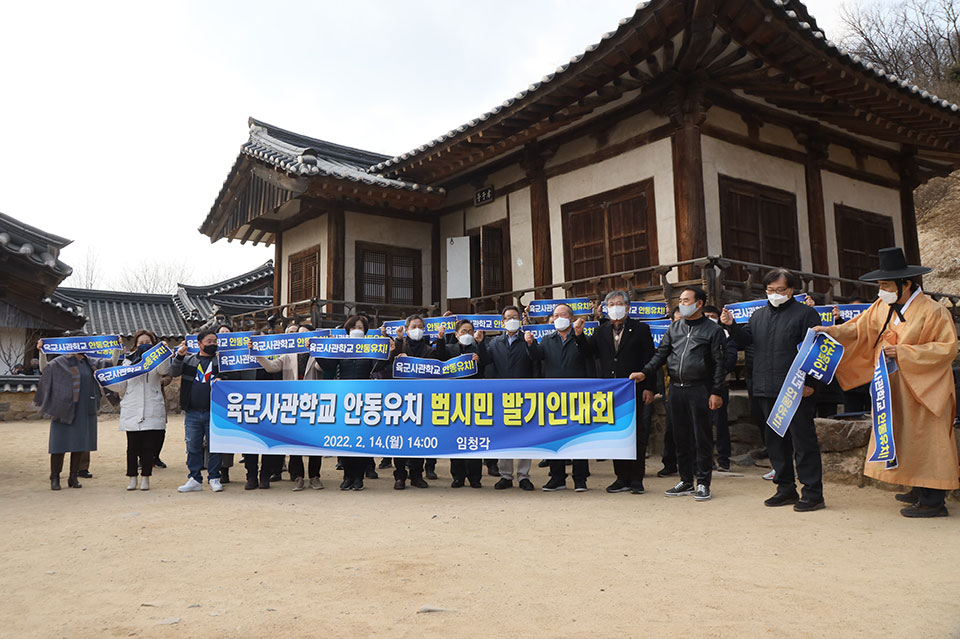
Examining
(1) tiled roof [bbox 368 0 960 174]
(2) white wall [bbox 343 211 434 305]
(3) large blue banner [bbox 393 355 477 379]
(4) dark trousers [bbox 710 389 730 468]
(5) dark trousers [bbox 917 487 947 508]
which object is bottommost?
(5) dark trousers [bbox 917 487 947 508]

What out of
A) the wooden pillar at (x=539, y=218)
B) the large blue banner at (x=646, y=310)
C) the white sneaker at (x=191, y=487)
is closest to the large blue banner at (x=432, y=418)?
the white sneaker at (x=191, y=487)

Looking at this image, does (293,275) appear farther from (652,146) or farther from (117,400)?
(652,146)

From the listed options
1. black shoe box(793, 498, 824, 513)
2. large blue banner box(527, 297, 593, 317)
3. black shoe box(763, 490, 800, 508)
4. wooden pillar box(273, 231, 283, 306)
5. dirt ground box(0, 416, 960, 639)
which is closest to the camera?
dirt ground box(0, 416, 960, 639)

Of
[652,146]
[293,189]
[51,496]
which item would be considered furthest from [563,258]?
[51,496]

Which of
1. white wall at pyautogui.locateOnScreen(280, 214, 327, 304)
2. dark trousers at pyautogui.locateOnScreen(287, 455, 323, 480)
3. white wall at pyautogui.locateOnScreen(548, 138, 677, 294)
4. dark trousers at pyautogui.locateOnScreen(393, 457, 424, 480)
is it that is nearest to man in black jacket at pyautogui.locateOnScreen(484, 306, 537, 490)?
dark trousers at pyautogui.locateOnScreen(393, 457, 424, 480)

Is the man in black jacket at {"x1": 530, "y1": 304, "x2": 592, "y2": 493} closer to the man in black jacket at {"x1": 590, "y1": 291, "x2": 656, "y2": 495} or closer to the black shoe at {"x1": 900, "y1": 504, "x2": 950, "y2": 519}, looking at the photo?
the man in black jacket at {"x1": 590, "y1": 291, "x2": 656, "y2": 495}

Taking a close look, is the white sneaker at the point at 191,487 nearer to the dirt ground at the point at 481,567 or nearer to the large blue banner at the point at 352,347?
the dirt ground at the point at 481,567

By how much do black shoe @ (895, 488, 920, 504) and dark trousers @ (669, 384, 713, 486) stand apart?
5.01 ft

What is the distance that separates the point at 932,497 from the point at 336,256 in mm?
11080

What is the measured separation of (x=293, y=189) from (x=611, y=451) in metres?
8.74

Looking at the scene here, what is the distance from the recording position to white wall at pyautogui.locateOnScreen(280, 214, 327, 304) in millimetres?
14078

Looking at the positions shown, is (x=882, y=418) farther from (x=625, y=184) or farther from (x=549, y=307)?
(x=625, y=184)

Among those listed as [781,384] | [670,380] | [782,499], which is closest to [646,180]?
[670,380]

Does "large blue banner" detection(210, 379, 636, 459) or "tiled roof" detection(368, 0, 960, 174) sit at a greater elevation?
"tiled roof" detection(368, 0, 960, 174)
